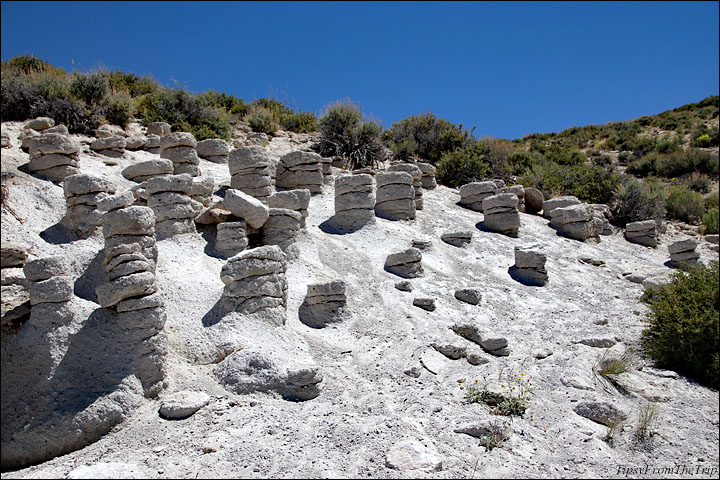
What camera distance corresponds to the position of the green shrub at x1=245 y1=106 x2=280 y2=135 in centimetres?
1440

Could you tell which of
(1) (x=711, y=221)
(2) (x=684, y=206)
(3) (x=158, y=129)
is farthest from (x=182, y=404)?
(2) (x=684, y=206)

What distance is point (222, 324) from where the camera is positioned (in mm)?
5316

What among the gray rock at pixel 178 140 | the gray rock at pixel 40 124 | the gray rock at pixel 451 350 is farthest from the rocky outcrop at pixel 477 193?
the gray rock at pixel 40 124

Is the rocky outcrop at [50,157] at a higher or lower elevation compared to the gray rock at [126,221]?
higher

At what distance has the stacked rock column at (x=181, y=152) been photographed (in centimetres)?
875

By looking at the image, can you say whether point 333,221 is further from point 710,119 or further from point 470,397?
point 710,119

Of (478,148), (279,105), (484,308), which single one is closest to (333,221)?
(484,308)

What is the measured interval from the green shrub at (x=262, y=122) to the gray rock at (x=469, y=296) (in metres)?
9.15

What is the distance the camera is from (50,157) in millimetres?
7031

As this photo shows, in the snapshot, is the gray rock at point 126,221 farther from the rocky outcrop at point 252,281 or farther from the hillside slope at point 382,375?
the rocky outcrop at point 252,281

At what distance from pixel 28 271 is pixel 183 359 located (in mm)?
1593

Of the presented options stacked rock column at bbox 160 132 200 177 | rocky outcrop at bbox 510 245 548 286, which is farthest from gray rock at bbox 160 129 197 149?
rocky outcrop at bbox 510 245 548 286

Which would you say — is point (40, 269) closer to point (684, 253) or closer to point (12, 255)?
point (12, 255)

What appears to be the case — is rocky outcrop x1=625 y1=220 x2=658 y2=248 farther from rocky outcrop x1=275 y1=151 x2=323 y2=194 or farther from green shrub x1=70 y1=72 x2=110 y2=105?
green shrub x1=70 y1=72 x2=110 y2=105
